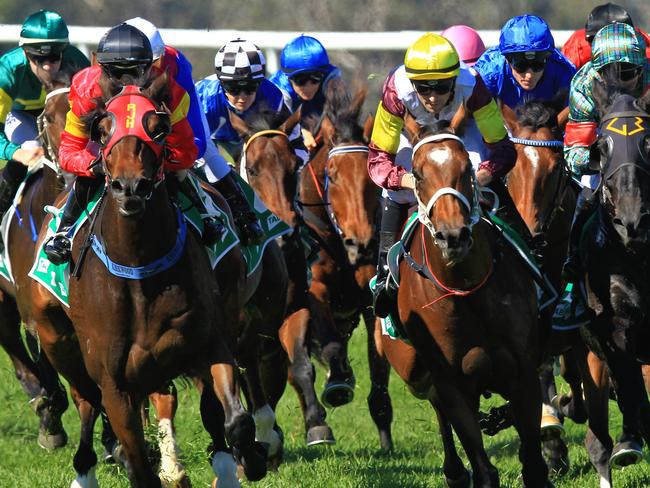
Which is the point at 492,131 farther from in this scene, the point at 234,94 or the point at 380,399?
the point at 234,94

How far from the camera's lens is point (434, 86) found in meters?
6.87

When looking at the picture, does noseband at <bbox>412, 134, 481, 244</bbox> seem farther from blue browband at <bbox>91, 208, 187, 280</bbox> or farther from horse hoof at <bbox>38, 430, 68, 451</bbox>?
horse hoof at <bbox>38, 430, 68, 451</bbox>

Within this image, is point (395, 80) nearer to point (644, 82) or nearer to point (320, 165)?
point (644, 82)

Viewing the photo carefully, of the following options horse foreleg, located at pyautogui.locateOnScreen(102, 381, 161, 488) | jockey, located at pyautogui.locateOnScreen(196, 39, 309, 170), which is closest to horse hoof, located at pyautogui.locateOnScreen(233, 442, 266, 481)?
horse foreleg, located at pyautogui.locateOnScreen(102, 381, 161, 488)

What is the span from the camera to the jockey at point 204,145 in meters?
7.53

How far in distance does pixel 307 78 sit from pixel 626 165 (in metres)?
4.48

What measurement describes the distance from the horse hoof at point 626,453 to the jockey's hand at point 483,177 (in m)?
1.42


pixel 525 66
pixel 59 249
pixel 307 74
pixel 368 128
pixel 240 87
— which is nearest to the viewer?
pixel 59 249

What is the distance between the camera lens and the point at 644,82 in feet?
24.7

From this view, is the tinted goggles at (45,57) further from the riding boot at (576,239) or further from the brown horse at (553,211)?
the riding boot at (576,239)

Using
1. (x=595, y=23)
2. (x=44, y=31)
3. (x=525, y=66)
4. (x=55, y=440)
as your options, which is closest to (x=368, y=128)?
(x=525, y=66)

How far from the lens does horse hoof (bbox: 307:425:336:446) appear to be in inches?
364

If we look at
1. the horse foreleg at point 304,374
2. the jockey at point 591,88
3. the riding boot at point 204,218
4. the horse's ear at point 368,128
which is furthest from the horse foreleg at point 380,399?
the riding boot at point 204,218

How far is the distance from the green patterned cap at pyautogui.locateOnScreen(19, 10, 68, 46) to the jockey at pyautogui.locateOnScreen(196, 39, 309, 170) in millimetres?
1503
